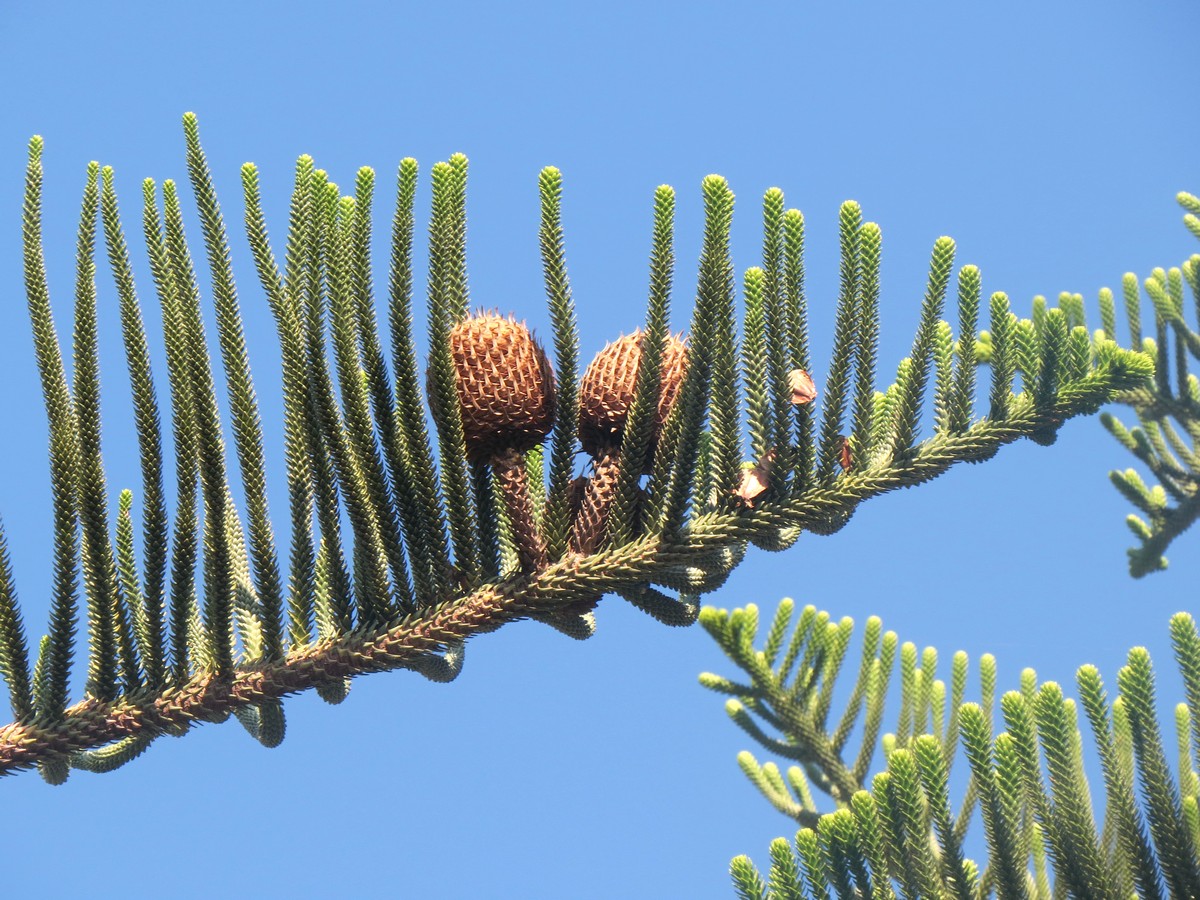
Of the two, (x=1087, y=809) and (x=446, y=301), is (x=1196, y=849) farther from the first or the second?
(x=446, y=301)

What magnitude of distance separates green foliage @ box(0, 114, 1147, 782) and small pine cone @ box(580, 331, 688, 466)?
7 cm

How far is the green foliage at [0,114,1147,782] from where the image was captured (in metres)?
2.32

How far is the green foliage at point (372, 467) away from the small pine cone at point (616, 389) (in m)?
0.07

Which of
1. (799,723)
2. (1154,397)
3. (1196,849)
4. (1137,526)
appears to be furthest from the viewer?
(1137,526)

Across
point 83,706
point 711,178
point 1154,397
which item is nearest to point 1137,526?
point 1154,397

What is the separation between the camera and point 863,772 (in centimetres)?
670

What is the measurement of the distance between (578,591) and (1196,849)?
228cm

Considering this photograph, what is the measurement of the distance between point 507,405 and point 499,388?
0.12 ft

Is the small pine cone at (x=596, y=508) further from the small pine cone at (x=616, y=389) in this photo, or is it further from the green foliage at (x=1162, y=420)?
the green foliage at (x=1162, y=420)

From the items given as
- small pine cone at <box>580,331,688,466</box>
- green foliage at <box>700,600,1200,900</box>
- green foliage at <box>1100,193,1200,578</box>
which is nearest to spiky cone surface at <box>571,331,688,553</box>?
small pine cone at <box>580,331,688,466</box>

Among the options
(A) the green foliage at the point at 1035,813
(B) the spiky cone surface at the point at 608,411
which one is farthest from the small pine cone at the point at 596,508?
(A) the green foliage at the point at 1035,813

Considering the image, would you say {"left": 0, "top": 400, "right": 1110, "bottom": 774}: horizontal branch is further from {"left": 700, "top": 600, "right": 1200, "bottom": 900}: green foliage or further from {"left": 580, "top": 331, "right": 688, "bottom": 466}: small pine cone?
{"left": 700, "top": 600, "right": 1200, "bottom": 900}: green foliage

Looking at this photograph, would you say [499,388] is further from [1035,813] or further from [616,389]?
[1035,813]

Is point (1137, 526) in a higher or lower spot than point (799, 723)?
higher
